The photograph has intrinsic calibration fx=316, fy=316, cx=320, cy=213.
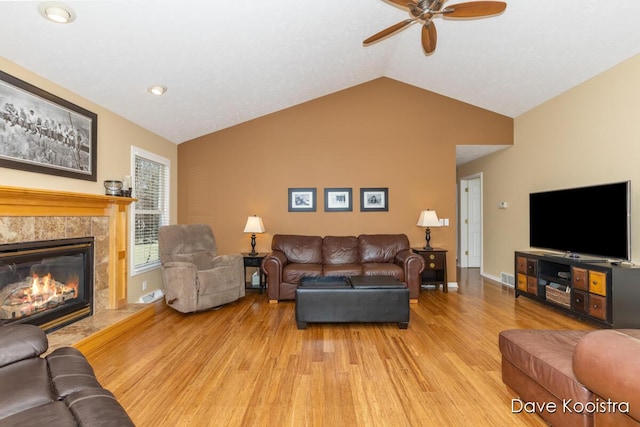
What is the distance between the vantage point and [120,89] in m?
3.30

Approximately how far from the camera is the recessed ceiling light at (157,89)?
3463 mm

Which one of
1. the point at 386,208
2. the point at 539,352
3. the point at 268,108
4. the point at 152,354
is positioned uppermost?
the point at 268,108

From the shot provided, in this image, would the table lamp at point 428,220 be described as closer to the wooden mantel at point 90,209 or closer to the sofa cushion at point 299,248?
the sofa cushion at point 299,248

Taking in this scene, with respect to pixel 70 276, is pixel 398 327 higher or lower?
lower

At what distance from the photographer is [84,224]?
3217 mm

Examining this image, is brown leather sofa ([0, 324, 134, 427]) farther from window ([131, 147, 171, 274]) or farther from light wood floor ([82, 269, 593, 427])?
window ([131, 147, 171, 274])

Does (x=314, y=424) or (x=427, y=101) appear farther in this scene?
(x=427, y=101)

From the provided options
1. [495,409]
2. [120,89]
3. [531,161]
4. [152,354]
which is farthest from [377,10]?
[152,354]

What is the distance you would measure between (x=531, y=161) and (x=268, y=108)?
13.7 ft

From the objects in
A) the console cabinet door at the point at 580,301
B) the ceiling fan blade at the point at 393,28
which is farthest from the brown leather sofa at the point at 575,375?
the ceiling fan blade at the point at 393,28

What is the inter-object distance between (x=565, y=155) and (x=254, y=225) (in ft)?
14.6

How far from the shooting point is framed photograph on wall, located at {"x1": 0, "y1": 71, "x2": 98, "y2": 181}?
244cm

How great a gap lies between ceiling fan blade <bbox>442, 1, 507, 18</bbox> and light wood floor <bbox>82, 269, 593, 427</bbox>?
8.94ft

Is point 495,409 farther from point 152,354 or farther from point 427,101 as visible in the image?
point 427,101
